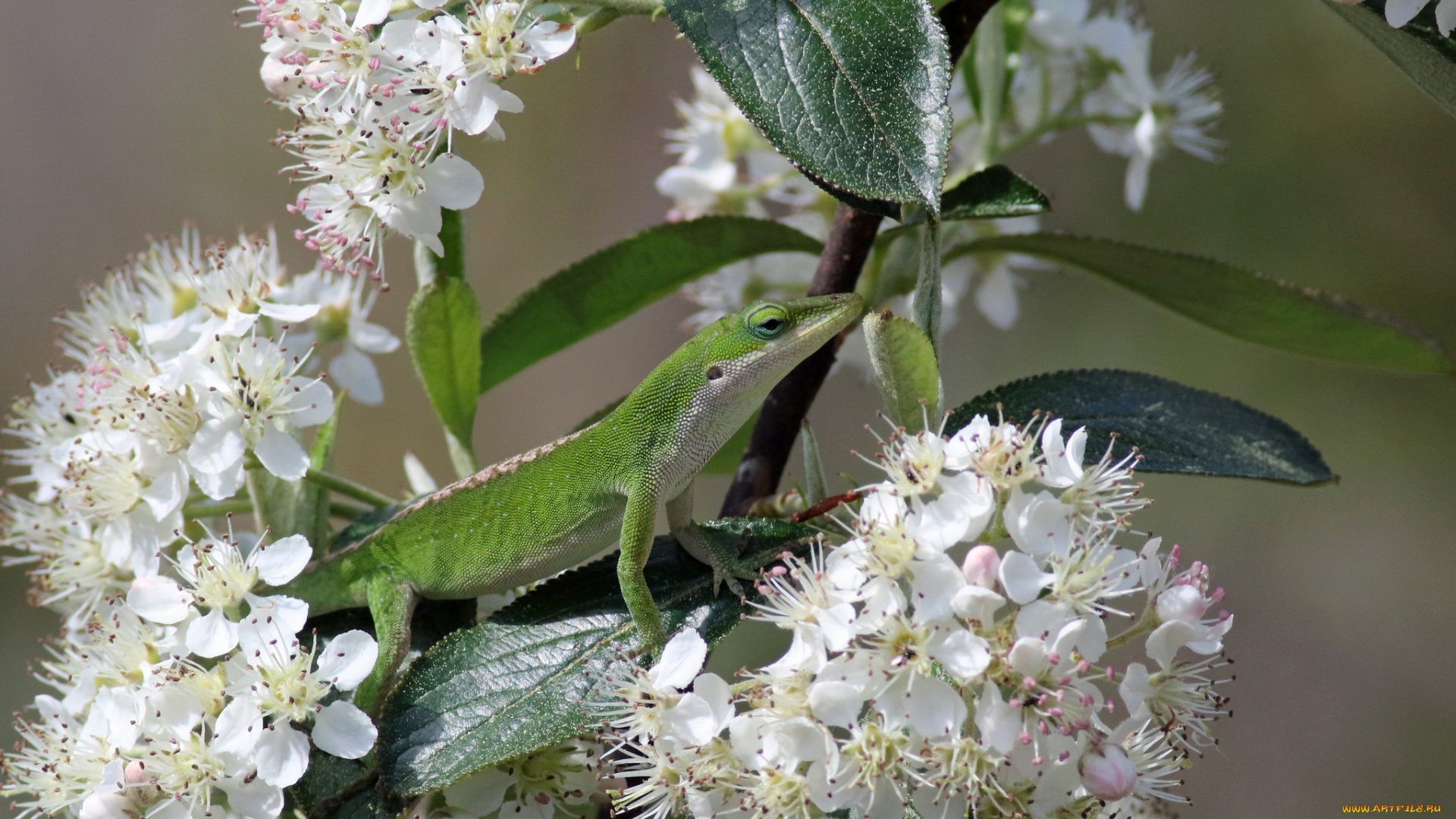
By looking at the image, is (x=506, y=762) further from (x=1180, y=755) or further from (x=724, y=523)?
(x=1180, y=755)

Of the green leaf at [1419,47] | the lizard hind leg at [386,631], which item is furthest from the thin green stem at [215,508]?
the green leaf at [1419,47]

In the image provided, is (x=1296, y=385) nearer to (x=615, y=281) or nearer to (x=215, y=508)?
(x=615, y=281)

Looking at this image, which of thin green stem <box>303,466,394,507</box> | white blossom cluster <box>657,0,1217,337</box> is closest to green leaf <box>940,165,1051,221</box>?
white blossom cluster <box>657,0,1217,337</box>

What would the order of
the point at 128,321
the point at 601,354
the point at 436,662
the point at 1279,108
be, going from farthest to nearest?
the point at 601,354 → the point at 1279,108 → the point at 128,321 → the point at 436,662

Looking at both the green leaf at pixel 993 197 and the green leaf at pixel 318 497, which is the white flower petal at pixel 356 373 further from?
the green leaf at pixel 993 197

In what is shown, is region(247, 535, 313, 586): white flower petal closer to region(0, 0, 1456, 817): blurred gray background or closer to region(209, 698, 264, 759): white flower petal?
region(209, 698, 264, 759): white flower petal

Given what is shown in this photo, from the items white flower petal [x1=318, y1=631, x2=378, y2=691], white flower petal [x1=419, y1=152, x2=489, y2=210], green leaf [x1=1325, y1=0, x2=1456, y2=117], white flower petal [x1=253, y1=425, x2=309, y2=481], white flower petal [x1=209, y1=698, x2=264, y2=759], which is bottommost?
white flower petal [x1=209, y1=698, x2=264, y2=759]

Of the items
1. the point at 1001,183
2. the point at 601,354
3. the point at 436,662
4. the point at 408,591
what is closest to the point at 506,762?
the point at 436,662
